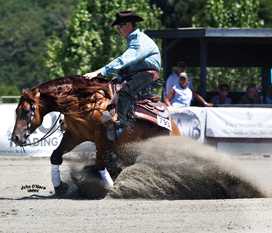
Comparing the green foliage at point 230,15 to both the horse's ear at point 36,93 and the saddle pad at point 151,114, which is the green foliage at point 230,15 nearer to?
the saddle pad at point 151,114

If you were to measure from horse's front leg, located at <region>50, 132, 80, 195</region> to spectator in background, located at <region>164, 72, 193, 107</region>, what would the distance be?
757cm

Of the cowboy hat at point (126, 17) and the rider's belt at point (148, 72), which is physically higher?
the cowboy hat at point (126, 17)

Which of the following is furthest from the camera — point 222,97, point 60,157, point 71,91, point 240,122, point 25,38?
point 25,38

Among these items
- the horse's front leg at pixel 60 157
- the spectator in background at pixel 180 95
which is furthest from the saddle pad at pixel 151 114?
the spectator in background at pixel 180 95

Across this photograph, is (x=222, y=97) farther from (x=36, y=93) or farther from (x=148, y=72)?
A: (x=36, y=93)

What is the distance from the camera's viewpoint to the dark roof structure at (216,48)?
71.8 feet

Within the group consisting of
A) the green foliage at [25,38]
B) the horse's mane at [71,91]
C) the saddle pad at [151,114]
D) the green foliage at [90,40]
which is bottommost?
the green foliage at [25,38]

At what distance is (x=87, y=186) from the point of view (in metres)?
10.8

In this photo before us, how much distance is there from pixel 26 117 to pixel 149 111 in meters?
1.38

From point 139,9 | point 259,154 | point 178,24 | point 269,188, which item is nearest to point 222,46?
point 259,154

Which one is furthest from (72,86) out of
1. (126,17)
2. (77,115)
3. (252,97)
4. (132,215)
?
(252,97)

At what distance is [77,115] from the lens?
10555 millimetres

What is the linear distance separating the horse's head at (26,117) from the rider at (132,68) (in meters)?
0.81

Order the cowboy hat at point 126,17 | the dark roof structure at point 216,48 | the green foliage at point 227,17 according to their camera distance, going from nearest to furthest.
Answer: the cowboy hat at point 126,17, the dark roof structure at point 216,48, the green foliage at point 227,17
